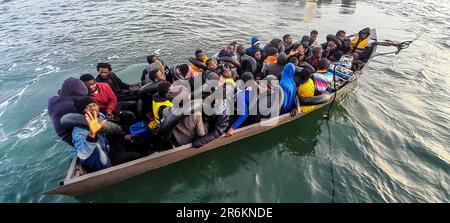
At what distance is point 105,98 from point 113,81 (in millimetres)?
865

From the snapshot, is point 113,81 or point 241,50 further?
point 241,50

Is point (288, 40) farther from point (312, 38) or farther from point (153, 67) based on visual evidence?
point (153, 67)

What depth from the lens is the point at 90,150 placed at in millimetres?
3785

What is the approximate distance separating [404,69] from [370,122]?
4.96 m

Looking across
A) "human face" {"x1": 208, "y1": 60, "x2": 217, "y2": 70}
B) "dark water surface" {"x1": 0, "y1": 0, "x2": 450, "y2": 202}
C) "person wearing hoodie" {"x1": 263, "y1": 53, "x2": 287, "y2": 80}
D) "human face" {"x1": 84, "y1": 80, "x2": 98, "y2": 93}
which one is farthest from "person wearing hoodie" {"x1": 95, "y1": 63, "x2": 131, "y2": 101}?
"person wearing hoodie" {"x1": 263, "y1": 53, "x2": 287, "y2": 80}

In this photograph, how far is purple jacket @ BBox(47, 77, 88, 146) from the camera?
409cm

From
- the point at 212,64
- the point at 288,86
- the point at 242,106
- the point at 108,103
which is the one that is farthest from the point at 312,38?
the point at 108,103

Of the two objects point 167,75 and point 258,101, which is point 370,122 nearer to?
point 258,101

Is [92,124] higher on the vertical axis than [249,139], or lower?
higher

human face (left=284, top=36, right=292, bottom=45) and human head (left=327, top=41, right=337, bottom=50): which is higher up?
human face (left=284, top=36, right=292, bottom=45)

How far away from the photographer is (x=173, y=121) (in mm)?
4137

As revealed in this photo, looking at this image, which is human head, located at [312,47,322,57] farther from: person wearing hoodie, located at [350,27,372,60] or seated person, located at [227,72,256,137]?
seated person, located at [227,72,256,137]

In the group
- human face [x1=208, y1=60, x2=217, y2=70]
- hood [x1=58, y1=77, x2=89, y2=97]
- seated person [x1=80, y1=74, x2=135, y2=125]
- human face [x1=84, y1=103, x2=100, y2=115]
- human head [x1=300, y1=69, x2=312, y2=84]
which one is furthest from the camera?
human face [x1=208, y1=60, x2=217, y2=70]
